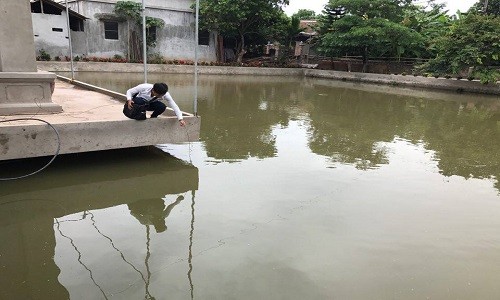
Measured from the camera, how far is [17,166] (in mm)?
5348

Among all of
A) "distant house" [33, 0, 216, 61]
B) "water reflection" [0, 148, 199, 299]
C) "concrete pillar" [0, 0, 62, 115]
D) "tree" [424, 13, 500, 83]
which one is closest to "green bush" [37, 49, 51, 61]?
"distant house" [33, 0, 216, 61]

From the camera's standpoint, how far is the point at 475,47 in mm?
19078

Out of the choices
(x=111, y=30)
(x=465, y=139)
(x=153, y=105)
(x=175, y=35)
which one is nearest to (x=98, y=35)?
(x=111, y=30)

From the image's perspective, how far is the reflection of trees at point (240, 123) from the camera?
7.02 meters

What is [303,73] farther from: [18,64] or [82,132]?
[82,132]

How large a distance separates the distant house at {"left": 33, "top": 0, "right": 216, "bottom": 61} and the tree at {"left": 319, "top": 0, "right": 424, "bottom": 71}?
9094 millimetres

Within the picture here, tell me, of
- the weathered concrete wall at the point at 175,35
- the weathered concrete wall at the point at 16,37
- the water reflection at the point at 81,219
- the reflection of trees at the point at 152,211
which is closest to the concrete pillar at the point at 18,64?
the weathered concrete wall at the point at 16,37

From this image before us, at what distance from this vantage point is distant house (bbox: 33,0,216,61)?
23.3m

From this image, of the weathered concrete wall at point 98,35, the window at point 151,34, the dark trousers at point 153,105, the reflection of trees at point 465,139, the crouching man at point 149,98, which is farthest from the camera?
the window at point 151,34

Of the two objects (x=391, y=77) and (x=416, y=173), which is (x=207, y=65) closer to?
(x=391, y=77)

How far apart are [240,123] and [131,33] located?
18393 mm

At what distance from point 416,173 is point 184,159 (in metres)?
3.77

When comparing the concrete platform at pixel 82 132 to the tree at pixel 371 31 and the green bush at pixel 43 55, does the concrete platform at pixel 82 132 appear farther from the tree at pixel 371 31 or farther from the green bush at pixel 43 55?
the tree at pixel 371 31

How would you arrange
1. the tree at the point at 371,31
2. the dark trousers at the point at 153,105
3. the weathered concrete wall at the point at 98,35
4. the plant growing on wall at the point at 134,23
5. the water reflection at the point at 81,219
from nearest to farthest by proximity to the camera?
the water reflection at the point at 81,219 → the dark trousers at the point at 153,105 → the tree at the point at 371,31 → the weathered concrete wall at the point at 98,35 → the plant growing on wall at the point at 134,23
